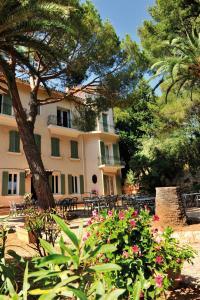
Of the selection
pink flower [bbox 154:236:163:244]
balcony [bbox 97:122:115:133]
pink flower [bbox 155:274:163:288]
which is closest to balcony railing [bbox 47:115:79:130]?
balcony [bbox 97:122:115:133]

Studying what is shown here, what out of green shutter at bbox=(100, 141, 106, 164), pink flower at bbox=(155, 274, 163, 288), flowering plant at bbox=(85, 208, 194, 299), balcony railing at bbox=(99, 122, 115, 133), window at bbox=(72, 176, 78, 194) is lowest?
pink flower at bbox=(155, 274, 163, 288)

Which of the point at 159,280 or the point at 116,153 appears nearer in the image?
the point at 159,280

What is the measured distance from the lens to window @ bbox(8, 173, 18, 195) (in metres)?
17.5

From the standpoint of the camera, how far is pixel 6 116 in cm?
1784

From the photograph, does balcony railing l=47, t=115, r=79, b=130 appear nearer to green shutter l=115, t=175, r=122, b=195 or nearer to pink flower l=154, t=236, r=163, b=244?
green shutter l=115, t=175, r=122, b=195

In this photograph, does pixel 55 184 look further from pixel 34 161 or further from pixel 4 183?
pixel 34 161

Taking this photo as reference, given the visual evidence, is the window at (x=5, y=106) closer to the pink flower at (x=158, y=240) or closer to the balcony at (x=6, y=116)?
the balcony at (x=6, y=116)

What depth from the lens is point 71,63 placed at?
Result: 1277 cm

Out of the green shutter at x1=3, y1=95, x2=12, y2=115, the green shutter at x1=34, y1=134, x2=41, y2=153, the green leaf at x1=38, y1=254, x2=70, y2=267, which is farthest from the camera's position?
the green shutter at x1=34, y1=134, x2=41, y2=153

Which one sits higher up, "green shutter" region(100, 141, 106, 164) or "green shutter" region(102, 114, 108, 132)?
"green shutter" region(102, 114, 108, 132)

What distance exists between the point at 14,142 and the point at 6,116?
73.7 inches

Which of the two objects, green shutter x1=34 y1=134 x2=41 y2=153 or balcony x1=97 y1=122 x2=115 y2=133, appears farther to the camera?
balcony x1=97 y1=122 x2=115 y2=133

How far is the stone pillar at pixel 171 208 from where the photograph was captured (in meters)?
7.30

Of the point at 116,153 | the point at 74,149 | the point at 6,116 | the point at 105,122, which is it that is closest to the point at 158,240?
the point at 6,116
